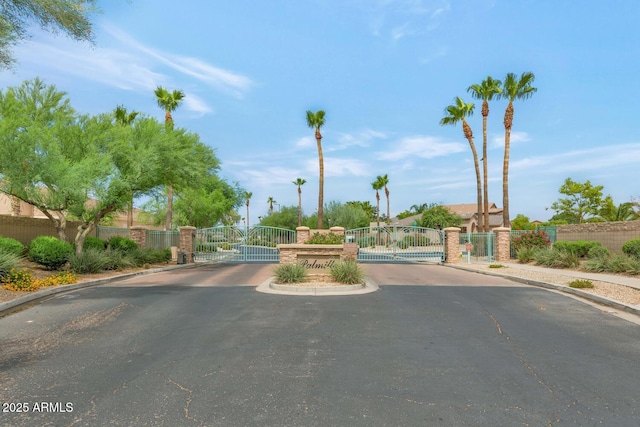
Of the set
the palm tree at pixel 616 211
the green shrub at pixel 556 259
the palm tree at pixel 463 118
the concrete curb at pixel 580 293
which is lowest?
the concrete curb at pixel 580 293

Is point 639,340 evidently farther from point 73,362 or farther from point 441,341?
point 73,362

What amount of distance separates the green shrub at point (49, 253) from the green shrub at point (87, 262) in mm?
419

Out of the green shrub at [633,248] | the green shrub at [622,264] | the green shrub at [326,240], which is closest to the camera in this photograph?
the green shrub at [326,240]

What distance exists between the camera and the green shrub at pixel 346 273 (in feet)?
46.0

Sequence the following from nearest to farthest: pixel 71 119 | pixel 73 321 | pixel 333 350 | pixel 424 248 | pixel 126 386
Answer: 1. pixel 126 386
2. pixel 333 350
3. pixel 73 321
4. pixel 71 119
5. pixel 424 248

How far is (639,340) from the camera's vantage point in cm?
757

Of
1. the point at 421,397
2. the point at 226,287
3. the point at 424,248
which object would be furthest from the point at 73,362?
the point at 424,248

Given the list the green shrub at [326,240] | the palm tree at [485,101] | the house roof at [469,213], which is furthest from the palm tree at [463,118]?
the house roof at [469,213]

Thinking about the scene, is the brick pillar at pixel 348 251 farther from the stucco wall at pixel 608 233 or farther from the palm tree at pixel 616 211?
the palm tree at pixel 616 211

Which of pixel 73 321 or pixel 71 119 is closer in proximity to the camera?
pixel 73 321

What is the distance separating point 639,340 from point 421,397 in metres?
5.05

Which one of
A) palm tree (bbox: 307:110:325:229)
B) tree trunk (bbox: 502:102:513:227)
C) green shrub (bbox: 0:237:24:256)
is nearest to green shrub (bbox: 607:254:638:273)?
tree trunk (bbox: 502:102:513:227)

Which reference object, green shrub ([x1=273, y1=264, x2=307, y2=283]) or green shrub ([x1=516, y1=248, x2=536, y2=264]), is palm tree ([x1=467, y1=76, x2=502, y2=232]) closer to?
green shrub ([x1=516, y1=248, x2=536, y2=264])

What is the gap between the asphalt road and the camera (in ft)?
14.5
